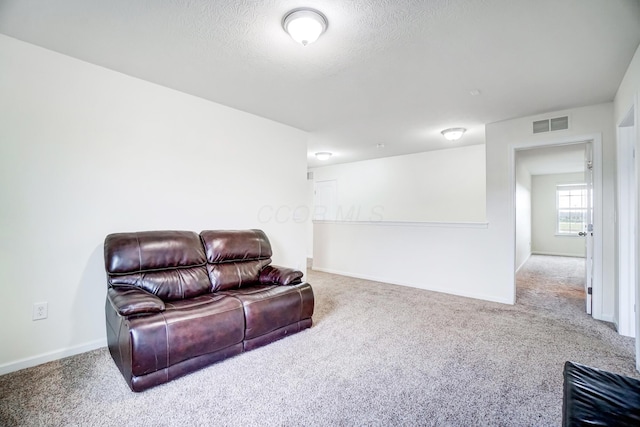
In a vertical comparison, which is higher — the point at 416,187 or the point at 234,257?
the point at 416,187

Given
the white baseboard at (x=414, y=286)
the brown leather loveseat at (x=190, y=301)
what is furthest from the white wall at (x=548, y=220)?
the brown leather loveseat at (x=190, y=301)

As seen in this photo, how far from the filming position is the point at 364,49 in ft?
7.43

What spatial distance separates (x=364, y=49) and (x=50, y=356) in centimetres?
346

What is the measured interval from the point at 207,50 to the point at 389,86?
1.71 meters

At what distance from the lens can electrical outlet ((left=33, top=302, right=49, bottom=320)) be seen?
229 centimetres

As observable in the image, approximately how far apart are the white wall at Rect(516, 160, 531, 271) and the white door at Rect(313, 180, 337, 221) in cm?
409

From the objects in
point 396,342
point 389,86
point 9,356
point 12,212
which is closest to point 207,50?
point 389,86

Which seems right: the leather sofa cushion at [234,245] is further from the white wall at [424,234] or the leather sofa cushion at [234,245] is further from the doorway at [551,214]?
the doorway at [551,214]

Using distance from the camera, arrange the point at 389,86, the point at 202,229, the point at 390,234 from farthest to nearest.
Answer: the point at 390,234 < the point at 202,229 < the point at 389,86

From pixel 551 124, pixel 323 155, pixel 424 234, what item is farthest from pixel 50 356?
pixel 551 124

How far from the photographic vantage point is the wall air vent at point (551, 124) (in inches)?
138

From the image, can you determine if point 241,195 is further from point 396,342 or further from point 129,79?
point 396,342

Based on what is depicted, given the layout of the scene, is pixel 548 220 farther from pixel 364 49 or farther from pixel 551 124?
pixel 364 49

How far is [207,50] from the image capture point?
232cm
